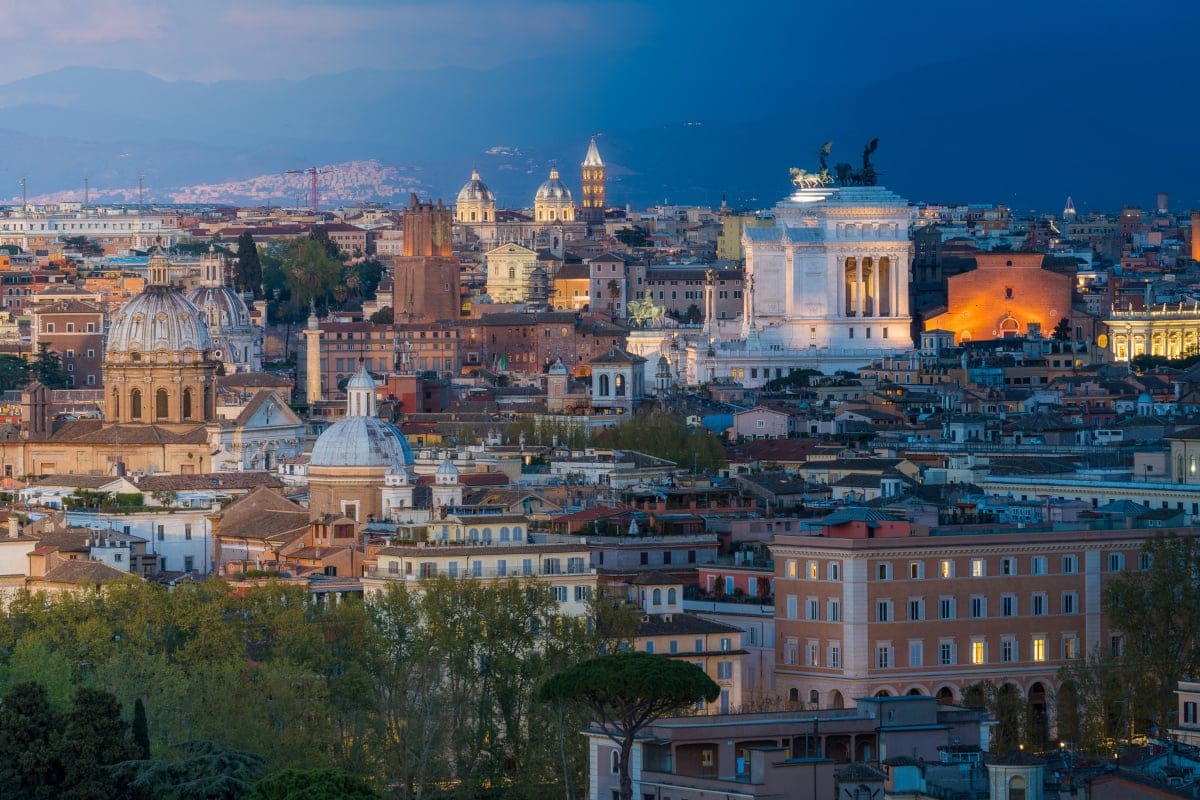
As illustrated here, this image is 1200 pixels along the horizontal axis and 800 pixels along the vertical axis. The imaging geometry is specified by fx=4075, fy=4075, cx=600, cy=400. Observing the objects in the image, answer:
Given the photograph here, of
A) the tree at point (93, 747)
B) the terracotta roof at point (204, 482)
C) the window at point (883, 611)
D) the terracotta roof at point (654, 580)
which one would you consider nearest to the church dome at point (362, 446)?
the terracotta roof at point (204, 482)

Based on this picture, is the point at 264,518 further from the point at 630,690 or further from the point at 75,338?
the point at 75,338

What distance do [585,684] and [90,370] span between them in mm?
90461

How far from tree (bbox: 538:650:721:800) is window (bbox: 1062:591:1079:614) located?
1373cm

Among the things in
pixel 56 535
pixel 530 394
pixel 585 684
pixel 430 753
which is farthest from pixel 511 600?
pixel 530 394

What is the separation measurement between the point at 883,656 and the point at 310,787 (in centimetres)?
1622

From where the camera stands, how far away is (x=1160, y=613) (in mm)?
59344

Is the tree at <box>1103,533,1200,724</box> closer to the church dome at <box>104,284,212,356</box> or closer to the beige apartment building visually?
the beige apartment building

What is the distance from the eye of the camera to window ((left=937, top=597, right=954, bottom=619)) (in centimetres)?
6008

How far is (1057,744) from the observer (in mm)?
54688

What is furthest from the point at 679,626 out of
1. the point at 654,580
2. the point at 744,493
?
the point at 744,493

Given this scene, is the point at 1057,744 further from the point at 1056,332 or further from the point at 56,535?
the point at 1056,332

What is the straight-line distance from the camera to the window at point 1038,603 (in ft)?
201

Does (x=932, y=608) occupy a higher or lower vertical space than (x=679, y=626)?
higher

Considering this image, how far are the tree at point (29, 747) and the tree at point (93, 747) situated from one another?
0.15 meters
